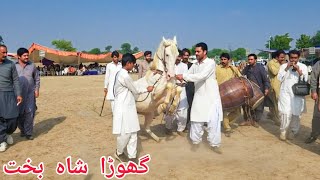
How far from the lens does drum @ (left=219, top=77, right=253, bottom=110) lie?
264 inches

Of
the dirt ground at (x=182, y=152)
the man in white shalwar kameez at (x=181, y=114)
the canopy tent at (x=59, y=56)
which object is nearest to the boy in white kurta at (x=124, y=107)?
the dirt ground at (x=182, y=152)

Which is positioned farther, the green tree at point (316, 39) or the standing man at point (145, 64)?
the green tree at point (316, 39)

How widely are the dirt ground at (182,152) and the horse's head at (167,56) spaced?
1.41m

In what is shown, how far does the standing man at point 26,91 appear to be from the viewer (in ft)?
22.2

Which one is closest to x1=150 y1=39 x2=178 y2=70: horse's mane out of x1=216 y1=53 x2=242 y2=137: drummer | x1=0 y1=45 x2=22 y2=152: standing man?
x1=216 y1=53 x2=242 y2=137: drummer

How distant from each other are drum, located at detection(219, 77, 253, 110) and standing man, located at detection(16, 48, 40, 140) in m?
3.81

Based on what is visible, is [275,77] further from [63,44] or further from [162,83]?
[63,44]

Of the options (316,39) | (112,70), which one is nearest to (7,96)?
(112,70)

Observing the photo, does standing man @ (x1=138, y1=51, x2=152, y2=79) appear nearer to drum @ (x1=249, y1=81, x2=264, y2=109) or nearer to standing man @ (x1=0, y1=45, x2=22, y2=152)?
drum @ (x1=249, y1=81, x2=264, y2=109)

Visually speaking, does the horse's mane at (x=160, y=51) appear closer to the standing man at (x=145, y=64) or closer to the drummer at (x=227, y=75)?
the drummer at (x=227, y=75)

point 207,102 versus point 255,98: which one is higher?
point 207,102

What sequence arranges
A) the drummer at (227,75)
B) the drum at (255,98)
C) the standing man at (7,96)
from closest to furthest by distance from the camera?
the standing man at (7,96)
the drum at (255,98)
the drummer at (227,75)

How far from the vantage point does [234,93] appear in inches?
265

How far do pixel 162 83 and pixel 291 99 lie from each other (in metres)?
2.53
